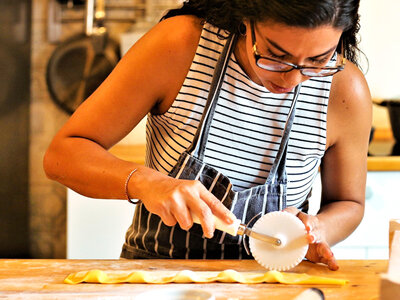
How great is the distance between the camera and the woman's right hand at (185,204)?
1.14m

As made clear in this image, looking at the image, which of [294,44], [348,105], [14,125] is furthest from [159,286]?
[14,125]

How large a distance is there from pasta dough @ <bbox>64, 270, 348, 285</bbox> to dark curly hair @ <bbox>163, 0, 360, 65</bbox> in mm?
463

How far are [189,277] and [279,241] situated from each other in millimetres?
204

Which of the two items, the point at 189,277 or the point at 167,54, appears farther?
the point at 167,54

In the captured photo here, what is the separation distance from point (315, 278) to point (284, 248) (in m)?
0.09

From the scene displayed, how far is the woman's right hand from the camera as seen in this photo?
114cm

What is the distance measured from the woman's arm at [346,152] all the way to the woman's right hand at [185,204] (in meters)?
0.34

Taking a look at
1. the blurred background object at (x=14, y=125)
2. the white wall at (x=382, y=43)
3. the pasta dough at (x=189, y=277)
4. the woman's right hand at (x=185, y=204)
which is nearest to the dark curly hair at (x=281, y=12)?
the woman's right hand at (x=185, y=204)

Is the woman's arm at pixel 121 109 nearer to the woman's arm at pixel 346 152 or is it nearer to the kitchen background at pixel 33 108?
the woman's arm at pixel 346 152

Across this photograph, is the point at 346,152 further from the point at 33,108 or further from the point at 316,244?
the point at 33,108

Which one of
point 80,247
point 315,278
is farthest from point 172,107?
point 80,247

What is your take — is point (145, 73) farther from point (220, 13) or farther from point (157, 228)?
point (157, 228)

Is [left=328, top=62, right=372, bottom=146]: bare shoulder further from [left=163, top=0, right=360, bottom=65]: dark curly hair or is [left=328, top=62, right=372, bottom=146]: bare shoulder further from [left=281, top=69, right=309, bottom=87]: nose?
[left=281, top=69, right=309, bottom=87]: nose

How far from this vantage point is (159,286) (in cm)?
113
